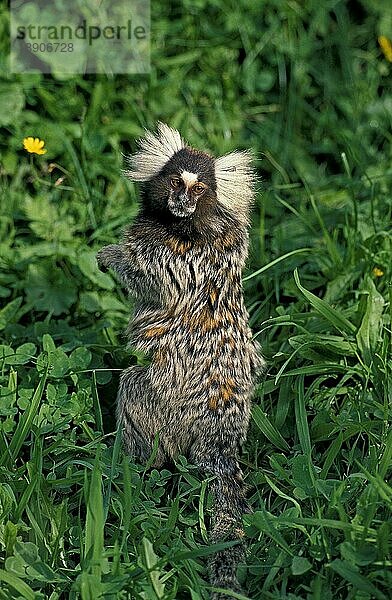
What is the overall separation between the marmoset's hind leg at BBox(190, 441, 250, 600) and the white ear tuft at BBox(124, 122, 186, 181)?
1329 millimetres

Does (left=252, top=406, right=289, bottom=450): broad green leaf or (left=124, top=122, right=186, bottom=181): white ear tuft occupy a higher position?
(left=124, top=122, right=186, bottom=181): white ear tuft

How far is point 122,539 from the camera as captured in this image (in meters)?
3.95

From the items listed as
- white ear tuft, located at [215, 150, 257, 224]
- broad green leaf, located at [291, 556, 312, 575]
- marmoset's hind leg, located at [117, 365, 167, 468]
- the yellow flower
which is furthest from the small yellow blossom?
broad green leaf, located at [291, 556, 312, 575]

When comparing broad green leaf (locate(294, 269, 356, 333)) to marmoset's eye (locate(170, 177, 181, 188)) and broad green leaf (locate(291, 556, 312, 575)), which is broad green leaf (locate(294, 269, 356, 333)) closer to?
marmoset's eye (locate(170, 177, 181, 188))

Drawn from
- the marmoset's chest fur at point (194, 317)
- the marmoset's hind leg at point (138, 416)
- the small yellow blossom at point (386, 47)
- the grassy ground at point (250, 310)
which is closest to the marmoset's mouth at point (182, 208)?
the marmoset's chest fur at point (194, 317)

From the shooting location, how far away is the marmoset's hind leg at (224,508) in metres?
3.88

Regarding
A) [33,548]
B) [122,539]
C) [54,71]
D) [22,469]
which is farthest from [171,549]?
[54,71]

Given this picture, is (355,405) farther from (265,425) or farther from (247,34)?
(247,34)

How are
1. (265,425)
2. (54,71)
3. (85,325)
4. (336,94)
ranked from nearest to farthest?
(265,425), (85,325), (54,71), (336,94)

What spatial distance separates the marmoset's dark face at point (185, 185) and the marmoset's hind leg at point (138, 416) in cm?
81

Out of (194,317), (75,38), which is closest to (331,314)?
(194,317)

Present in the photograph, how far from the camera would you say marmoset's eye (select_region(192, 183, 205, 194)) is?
4.30 meters

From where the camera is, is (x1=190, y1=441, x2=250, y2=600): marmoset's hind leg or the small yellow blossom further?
the small yellow blossom

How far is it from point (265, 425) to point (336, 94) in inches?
155
